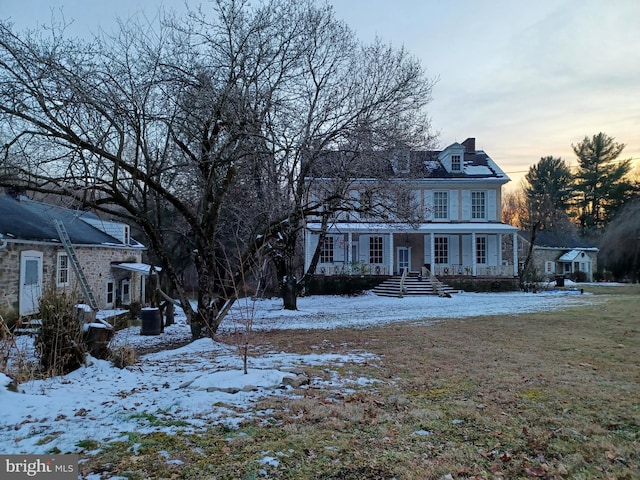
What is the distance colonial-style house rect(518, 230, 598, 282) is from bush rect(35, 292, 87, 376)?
3677cm

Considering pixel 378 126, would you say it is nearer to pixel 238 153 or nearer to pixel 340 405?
pixel 238 153

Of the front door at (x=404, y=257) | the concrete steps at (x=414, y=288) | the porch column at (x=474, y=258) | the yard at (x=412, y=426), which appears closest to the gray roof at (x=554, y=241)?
the porch column at (x=474, y=258)

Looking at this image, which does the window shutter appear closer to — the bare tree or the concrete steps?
the concrete steps

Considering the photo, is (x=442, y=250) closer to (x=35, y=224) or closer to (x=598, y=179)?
(x=35, y=224)

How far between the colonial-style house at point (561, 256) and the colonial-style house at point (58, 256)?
103 ft

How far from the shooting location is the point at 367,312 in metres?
16.6

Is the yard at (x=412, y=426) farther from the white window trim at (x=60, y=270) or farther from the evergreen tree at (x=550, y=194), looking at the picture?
the evergreen tree at (x=550, y=194)

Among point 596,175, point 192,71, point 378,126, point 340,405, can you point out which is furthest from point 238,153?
point 596,175

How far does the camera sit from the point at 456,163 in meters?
27.1

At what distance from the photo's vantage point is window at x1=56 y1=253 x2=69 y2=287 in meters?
16.4

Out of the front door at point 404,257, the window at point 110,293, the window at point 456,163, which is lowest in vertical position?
the window at point 110,293

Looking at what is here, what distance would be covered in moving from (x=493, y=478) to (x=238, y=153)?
8170 millimetres

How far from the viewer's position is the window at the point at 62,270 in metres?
16.4

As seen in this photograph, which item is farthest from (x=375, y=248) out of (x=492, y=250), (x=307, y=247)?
(x=492, y=250)
